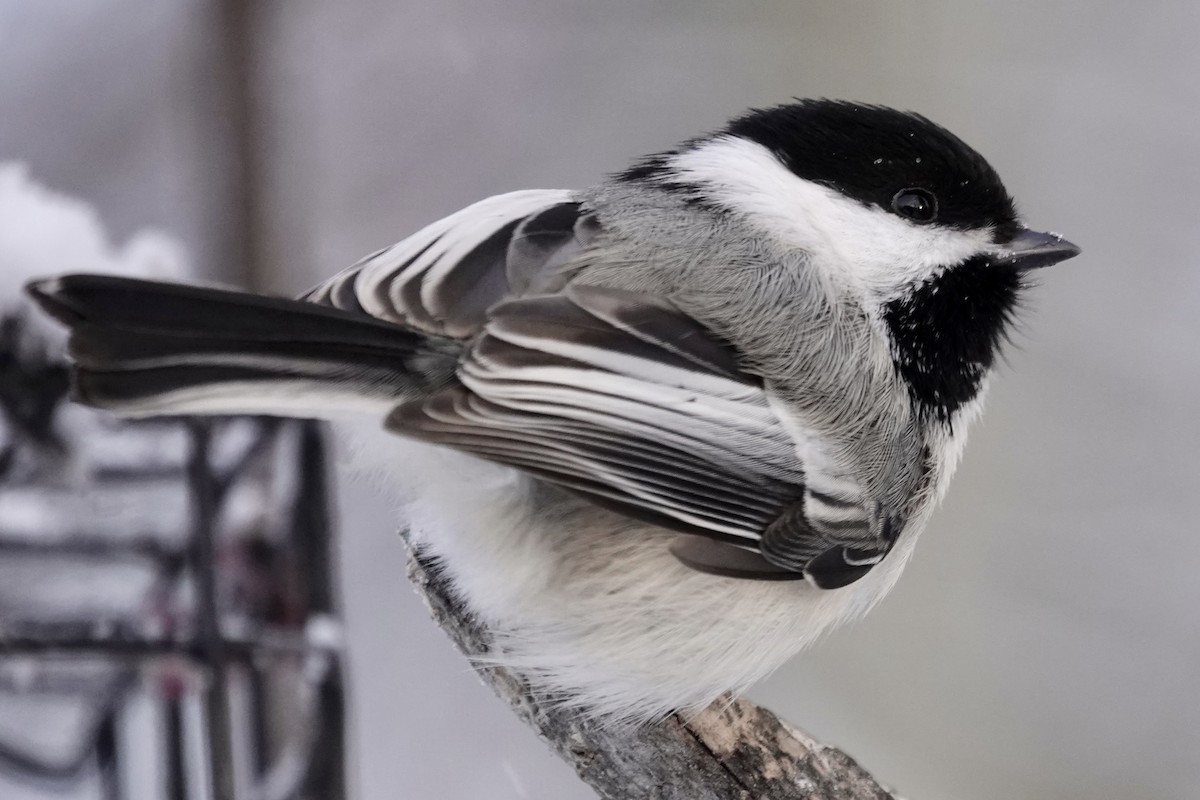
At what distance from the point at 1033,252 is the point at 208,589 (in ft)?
2.82

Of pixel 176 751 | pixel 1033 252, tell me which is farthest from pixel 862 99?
pixel 176 751

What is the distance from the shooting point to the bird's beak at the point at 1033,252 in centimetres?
85

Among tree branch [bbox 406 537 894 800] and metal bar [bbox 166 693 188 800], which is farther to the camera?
metal bar [bbox 166 693 188 800]

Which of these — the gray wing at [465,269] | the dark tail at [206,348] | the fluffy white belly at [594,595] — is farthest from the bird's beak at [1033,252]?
the dark tail at [206,348]

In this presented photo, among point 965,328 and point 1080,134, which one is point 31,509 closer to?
point 965,328

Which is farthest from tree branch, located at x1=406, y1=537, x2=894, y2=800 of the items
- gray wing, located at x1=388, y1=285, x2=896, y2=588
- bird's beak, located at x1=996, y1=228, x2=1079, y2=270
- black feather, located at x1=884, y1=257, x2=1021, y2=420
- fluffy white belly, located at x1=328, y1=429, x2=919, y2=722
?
bird's beak, located at x1=996, y1=228, x2=1079, y2=270

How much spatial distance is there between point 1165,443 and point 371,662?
3.71ft

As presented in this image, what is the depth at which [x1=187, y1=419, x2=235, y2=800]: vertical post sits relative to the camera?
1.03 meters

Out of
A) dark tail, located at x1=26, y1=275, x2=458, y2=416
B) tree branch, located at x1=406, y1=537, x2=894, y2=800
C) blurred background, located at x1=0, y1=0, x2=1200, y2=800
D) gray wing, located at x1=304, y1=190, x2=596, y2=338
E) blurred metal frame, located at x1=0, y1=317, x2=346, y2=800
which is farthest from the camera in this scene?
blurred background, located at x1=0, y1=0, x2=1200, y2=800

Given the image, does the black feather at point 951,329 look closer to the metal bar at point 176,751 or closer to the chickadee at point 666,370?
the chickadee at point 666,370

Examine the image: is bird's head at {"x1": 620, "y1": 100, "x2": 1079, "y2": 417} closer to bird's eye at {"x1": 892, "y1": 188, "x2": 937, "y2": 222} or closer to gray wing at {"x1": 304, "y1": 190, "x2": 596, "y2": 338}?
bird's eye at {"x1": 892, "y1": 188, "x2": 937, "y2": 222}

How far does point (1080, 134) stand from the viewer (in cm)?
142

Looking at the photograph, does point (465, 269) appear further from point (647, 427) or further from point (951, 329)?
point (951, 329)

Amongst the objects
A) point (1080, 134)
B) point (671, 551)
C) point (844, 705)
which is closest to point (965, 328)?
point (671, 551)
